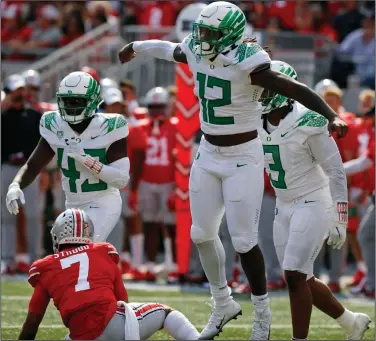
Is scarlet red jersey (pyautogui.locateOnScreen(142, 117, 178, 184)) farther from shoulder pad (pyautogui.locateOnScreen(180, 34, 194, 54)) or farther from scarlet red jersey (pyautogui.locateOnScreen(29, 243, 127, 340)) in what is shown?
scarlet red jersey (pyautogui.locateOnScreen(29, 243, 127, 340))

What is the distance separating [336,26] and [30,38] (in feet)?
15.0

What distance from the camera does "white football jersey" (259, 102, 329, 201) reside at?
24.4 feet

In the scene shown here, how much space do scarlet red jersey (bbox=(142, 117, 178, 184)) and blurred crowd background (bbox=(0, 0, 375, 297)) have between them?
55mm

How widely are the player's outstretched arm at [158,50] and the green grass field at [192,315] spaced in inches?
76.4

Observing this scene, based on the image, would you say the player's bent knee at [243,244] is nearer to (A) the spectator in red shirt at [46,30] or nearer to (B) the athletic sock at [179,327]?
(B) the athletic sock at [179,327]

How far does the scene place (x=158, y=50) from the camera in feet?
25.5

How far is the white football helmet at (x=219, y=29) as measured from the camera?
709 centimetres

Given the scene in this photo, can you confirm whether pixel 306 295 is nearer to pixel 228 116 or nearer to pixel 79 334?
pixel 228 116

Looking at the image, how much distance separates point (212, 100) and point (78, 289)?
162 cm

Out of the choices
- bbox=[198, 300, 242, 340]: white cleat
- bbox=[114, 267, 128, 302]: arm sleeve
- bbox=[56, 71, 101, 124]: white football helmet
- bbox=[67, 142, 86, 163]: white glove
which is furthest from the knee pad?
bbox=[56, 71, 101, 124]: white football helmet

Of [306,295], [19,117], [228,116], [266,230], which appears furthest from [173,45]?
[19,117]

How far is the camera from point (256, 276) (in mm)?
7184

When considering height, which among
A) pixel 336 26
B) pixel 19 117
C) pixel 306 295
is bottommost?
pixel 306 295

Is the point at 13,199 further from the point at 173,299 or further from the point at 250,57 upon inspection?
the point at 173,299
